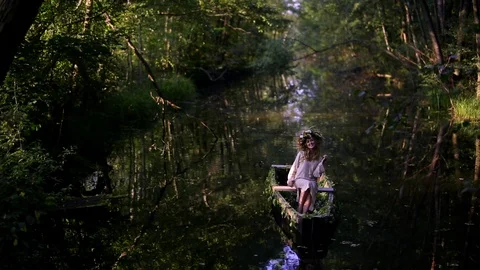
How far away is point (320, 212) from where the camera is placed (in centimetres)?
745

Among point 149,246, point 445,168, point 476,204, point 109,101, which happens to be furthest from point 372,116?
point 149,246

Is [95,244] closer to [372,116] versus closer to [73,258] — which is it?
[73,258]

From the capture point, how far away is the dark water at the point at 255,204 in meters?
7.28

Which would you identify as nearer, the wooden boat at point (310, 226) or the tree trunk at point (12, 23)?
the tree trunk at point (12, 23)

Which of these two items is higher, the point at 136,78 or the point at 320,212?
the point at 136,78

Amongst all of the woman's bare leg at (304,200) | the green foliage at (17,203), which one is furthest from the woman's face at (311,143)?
the green foliage at (17,203)

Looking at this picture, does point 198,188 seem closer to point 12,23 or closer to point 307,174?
point 307,174

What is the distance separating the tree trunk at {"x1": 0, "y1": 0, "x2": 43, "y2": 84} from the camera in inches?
125

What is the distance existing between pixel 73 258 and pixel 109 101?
35.5ft

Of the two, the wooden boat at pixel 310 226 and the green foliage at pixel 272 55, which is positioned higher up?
the green foliage at pixel 272 55

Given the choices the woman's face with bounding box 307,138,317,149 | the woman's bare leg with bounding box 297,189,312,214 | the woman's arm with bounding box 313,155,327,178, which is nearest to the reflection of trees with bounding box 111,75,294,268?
the woman's bare leg with bounding box 297,189,312,214

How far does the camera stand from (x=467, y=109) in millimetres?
15703

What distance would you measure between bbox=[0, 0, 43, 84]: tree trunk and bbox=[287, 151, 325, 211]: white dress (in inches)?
216

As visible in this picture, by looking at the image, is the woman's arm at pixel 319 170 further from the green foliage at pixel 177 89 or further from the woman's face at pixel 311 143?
the green foliage at pixel 177 89
